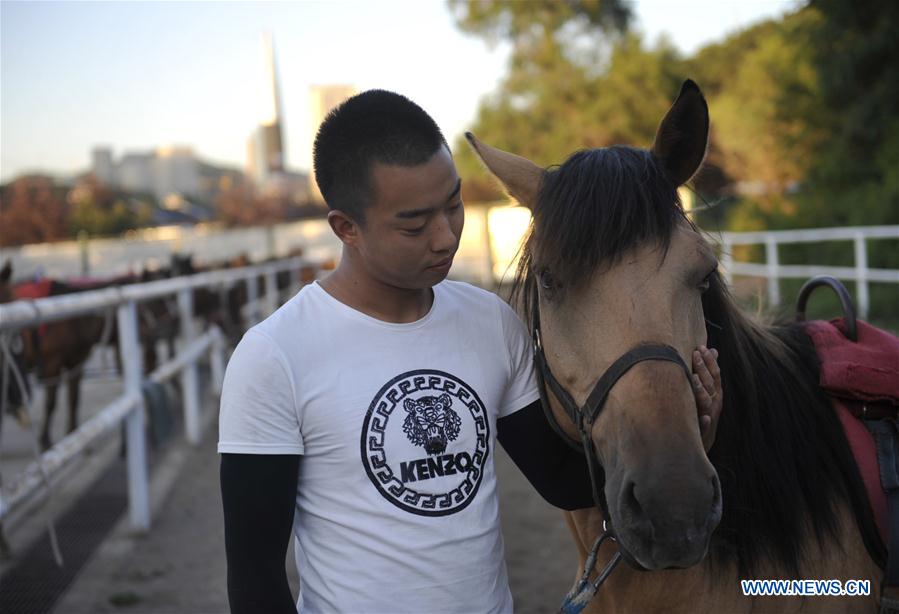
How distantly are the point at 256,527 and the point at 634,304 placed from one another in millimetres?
840

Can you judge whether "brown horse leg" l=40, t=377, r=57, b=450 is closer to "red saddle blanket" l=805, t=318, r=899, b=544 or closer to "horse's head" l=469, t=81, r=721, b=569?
"horse's head" l=469, t=81, r=721, b=569

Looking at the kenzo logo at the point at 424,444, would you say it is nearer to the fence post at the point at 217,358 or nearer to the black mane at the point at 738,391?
the black mane at the point at 738,391

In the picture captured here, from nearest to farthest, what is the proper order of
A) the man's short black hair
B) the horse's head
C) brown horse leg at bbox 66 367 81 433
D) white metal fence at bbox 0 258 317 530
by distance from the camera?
the horse's head
the man's short black hair
white metal fence at bbox 0 258 317 530
brown horse leg at bbox 66 367 81 433

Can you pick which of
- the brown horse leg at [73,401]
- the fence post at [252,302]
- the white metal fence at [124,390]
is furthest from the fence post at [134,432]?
the fence post at [252,302]

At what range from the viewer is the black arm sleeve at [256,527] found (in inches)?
53.7

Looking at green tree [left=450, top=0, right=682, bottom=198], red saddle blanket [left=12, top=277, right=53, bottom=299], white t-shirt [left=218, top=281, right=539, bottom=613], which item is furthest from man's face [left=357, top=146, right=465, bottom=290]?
green tree [left=450, top=0, right=682, bottom=198]

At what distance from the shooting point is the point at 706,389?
60.4 inches

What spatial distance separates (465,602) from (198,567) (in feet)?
10.7

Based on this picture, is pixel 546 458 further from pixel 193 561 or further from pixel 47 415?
pixel 47 415

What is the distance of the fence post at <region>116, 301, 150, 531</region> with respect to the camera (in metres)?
4.85

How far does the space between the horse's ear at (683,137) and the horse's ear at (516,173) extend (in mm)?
289

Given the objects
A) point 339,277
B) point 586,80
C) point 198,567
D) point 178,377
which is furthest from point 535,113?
point 339,277

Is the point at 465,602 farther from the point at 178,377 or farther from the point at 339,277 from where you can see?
the point at 178,377

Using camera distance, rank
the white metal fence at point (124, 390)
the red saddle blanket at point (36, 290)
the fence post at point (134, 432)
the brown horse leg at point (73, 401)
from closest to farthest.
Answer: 1. the white metal fence at point (124, 390)
2. the fence post at point (134, 432)
3. the red saddle blanket at point (36, 290)
4. the brown horse leg at point (73, 401)
